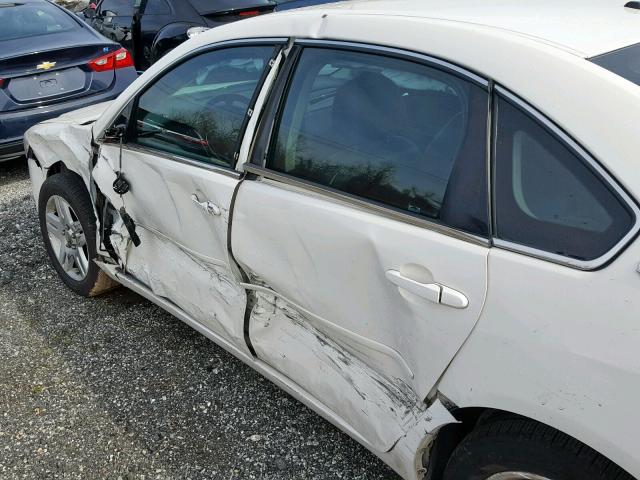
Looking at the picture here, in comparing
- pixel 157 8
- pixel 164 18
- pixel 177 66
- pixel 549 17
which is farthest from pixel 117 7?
pixel 549 17

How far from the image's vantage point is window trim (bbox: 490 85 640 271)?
1369 mm

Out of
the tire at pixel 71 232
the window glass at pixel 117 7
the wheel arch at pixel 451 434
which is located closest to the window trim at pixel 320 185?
the wheel arch at pixel 451 434

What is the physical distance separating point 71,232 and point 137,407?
116cm

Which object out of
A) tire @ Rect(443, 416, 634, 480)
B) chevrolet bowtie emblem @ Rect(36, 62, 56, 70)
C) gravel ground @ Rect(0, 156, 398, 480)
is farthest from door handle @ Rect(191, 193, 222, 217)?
chevrolet bowtie emblem @ Rect(36, 62, 56, 70)

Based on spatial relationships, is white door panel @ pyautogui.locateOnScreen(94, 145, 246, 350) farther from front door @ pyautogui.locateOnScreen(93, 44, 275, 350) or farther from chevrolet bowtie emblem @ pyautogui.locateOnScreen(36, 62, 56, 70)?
chevrolet bowtie emblem @ pyautogui.locateOnScreen(36, 62, 56, 70)

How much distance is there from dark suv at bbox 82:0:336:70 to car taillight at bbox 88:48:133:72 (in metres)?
1.16

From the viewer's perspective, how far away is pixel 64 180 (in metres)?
3.31

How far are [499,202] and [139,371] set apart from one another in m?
2.03

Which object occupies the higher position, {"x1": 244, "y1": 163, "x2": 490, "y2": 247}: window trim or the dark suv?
{"x1": 244, "y1": 163, "x2": 490, "y2": 247}: window trim

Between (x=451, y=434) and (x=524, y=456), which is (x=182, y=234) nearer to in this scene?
(x=451, y=434)

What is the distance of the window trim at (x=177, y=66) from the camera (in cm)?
221

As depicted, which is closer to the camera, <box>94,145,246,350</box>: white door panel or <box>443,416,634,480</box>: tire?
<box>443,416,634,480</box>: tire

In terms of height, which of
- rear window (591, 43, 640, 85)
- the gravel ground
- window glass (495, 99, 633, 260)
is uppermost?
rear window (591, 43, 640, 85)

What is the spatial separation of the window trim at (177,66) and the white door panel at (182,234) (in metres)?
0.02
